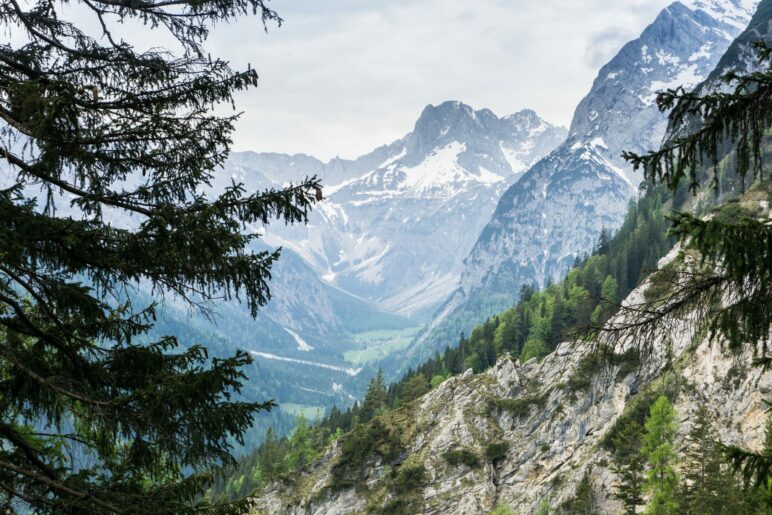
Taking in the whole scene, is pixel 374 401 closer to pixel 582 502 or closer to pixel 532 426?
pixel 532 426

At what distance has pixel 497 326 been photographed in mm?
104875

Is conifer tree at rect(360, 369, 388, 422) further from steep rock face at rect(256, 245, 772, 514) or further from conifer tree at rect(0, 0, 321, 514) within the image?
conifer tree at rect(0, 0, 321, 514)

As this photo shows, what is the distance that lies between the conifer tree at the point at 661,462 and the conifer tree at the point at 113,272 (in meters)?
27.2

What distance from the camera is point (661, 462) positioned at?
3272 centimetres

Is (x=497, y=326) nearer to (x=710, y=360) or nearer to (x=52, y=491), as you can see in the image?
(x=710, y=360)

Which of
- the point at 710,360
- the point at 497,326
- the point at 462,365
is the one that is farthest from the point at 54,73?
the point at 497,326

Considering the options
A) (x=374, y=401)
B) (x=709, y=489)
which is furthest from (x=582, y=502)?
(x=374, y=401)

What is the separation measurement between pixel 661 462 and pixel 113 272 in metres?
33.3

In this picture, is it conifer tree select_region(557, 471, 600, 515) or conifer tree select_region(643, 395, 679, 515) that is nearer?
conifer tree select_region(643, 395, 679, 515)

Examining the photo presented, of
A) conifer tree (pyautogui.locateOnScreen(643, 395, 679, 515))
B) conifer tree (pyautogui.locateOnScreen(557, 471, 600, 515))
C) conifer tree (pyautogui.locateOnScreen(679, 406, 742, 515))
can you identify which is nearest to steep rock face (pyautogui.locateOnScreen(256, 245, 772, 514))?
conifer tree (pyautogui.locateOnScreen(557, 471, 600, 515))

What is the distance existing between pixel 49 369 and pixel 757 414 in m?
40.6

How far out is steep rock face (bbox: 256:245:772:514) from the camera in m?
39.5

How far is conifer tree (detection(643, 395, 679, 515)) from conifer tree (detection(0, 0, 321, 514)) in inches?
1073

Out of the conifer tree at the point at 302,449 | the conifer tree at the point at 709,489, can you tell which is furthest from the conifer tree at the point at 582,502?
the conifer tree at the point at 302,449
